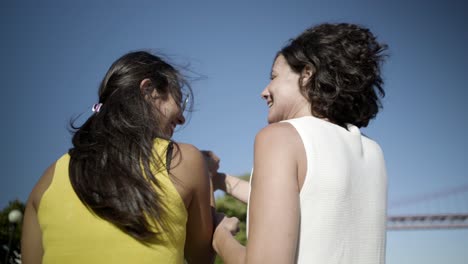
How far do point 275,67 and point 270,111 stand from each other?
22 centimetres

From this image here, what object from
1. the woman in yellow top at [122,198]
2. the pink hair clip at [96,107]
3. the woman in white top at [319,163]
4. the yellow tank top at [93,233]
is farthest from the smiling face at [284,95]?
the pink hair clip at [96,107]

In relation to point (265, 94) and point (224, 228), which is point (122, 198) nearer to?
point (224, 228)

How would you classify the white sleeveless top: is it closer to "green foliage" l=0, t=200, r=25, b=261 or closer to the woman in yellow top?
the woman in yellow top

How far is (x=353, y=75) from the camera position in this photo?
1919 millimetres

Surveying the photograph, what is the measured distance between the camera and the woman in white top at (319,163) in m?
1.51

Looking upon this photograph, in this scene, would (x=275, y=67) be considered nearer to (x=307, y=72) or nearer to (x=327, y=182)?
(x=307, y=72)

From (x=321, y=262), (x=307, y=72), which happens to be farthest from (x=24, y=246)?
(x=307, y=72)

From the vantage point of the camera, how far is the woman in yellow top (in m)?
1.72

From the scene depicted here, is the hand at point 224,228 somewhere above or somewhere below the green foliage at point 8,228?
above

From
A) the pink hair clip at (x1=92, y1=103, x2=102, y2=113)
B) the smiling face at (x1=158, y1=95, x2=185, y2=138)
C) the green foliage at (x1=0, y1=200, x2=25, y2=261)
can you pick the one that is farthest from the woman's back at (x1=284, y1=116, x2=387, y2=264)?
the green foliage at (x1=0, y1=200, x2=25, y2=261)

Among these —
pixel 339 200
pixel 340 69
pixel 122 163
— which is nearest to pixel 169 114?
pixel 122 163

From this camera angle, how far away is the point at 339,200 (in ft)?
5.24

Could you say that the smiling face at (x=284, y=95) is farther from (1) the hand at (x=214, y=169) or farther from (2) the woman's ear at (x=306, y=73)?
(1) the hand at (x=214, y=169)

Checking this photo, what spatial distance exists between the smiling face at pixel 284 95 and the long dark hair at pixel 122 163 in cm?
57
